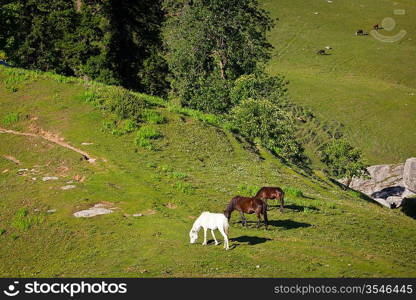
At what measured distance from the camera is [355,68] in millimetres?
125438

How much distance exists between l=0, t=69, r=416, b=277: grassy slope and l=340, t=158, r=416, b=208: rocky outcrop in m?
31.8

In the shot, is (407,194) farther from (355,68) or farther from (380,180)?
(355,68)

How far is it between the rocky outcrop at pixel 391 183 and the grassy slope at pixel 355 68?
8883 millimetres

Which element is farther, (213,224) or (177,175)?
(177,175)

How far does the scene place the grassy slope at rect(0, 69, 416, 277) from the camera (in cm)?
1786

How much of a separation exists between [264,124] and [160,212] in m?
25.0

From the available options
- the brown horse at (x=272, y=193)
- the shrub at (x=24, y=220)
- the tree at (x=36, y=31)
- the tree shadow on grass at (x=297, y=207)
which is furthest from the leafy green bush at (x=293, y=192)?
the tree at (x=36, y=31)

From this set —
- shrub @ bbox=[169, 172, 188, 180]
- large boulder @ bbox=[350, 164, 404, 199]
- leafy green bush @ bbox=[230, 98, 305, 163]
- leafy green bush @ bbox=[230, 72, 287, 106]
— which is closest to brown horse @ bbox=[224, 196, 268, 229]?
shrub @ bbox=[169, 172, 188, 180]

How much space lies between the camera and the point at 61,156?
94.7 feet

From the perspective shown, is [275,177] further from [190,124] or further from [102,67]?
[102,67]

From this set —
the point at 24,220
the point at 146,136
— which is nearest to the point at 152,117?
the point at 146,136

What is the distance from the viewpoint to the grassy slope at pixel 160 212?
17859 mm

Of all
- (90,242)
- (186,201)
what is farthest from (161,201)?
(90,242)

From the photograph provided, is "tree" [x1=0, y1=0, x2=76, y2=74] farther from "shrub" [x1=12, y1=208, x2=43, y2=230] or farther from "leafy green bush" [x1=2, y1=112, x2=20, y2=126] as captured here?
"shrub" [x1=12, y1=208, x2=43, y2=230]
